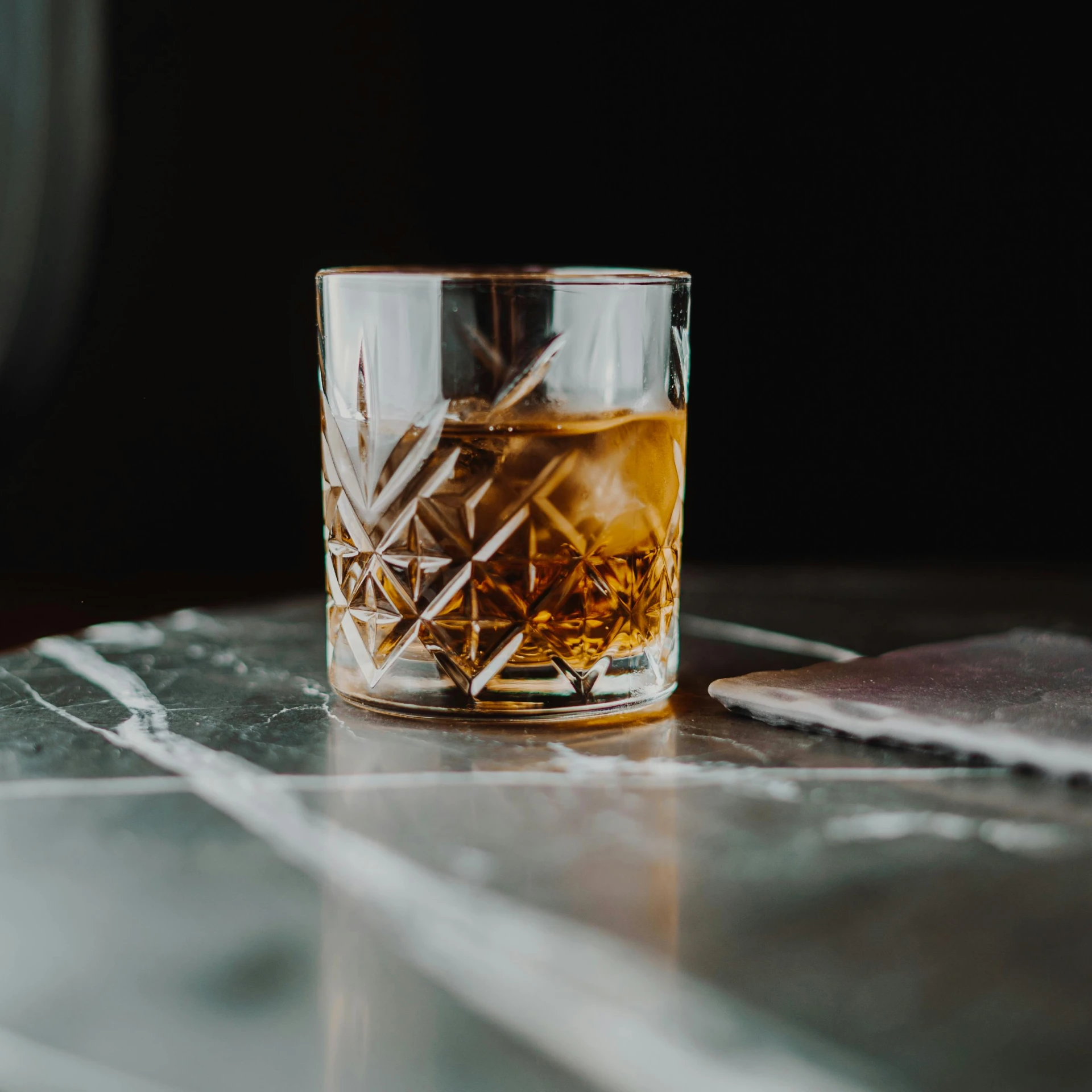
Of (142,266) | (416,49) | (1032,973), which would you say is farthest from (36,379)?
(1032,973)

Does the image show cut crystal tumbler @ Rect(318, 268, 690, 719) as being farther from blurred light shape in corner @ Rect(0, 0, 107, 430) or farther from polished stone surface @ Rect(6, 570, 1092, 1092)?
blurred light shape in corner @ Rect(0, 0, 107, 430)

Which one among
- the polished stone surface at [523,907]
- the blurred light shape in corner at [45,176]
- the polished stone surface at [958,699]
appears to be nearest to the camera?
the polished stone surface at [523,907]

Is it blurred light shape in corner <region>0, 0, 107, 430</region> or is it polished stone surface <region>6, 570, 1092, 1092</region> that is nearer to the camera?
polished stone surface <region>6, 570, 1092, 1092</region>

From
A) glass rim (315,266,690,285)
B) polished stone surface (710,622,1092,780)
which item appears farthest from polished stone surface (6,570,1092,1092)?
glass rim (315,266,690,285)

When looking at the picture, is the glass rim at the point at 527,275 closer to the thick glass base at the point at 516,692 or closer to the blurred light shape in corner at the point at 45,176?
the thick glass base at the point at 516,692

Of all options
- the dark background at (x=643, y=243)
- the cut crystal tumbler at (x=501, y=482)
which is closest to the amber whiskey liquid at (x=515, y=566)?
the cut crystal tumbler at (x=501, y=482)

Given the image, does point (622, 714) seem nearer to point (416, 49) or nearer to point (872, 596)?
point (872, 596)
